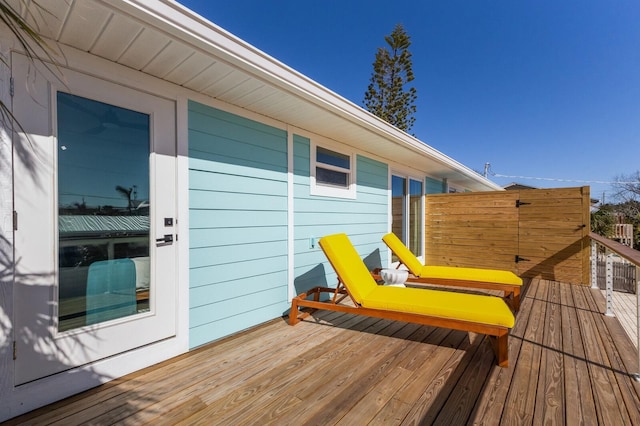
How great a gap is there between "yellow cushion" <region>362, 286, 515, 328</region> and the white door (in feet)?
6.28

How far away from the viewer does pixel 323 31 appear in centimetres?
1050

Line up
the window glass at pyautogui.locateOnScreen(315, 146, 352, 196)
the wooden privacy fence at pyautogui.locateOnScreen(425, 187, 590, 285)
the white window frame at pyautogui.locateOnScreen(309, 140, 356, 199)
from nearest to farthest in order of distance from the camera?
the white window frame at pyautogui.locateOnScreen(309, 140, 356, 199) < the window glass at pyautogui.locateOnScreen(315, 146, 352, 196) < the wooden privacy fence at pyautogui.locateOnScreen(425, 187, 590, 285)

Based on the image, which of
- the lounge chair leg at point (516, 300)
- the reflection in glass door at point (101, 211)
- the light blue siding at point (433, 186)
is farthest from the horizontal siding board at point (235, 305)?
the light blue siding at point (433, 186)

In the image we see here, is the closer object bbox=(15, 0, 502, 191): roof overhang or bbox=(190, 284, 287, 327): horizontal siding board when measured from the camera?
bbox=(15, 0, 502, 191): roof overhang

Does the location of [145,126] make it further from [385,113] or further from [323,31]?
[385,113]

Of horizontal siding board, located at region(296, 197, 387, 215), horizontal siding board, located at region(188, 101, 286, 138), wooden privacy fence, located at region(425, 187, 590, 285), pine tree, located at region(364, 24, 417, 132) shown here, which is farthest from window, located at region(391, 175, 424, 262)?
pine tree, located at region(364, 24, 417, 132)

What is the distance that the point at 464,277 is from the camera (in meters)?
3.80

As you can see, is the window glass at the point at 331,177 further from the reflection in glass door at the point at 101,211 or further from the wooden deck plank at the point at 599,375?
the wooden deck plank at the point at 599,375

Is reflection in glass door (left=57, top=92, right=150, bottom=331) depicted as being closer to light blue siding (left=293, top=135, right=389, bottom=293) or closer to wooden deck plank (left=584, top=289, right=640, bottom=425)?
light blue siding (left=293, top=135, right=389, bottom=293)

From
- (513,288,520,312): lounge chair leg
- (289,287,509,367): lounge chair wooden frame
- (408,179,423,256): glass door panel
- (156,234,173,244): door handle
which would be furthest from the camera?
(408,179,423,256): glass door panel

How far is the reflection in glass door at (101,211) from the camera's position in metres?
1.91

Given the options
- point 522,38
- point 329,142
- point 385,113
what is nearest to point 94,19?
point 329,142

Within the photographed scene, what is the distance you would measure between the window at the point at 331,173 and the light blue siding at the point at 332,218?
0.10 meters

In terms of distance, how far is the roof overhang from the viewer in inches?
62.4
